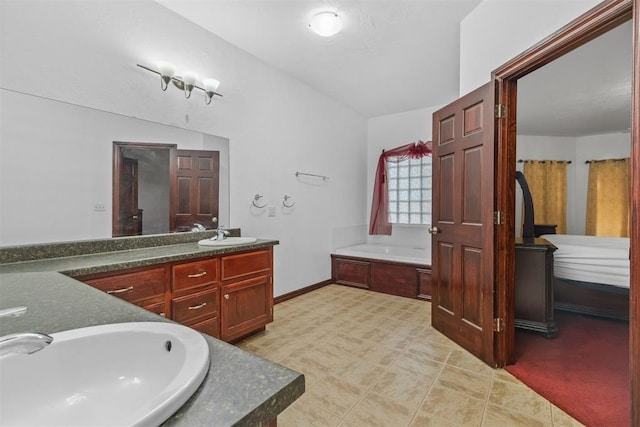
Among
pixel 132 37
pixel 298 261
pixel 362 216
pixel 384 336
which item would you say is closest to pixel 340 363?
pixel 384 336

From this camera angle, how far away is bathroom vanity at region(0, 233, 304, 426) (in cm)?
50

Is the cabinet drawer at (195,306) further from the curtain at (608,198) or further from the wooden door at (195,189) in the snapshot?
the curtain at (608,198)

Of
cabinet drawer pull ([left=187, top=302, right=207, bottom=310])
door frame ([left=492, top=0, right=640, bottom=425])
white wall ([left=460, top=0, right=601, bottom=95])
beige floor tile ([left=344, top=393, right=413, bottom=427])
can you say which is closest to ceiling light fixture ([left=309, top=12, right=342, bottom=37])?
white wall ([left=460, top=0, right=601, bottom=95])

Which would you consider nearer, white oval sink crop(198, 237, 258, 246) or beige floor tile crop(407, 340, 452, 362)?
beige floor tile crop(407, 340, 452, 362)

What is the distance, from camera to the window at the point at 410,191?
15.2ft

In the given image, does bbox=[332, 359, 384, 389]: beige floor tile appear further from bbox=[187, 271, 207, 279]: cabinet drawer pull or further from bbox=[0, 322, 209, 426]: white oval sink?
bbox=[0, 322, 209, 426]: white oval sink

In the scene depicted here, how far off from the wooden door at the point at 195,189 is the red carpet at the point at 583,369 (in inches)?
105

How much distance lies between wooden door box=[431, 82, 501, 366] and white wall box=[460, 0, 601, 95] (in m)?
0.22

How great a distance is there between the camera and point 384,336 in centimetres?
265

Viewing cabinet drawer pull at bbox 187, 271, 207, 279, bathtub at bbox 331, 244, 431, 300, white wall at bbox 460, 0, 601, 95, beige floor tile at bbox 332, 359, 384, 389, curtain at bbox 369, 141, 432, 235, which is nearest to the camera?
white wall at bbox 460, 0, 601, 95

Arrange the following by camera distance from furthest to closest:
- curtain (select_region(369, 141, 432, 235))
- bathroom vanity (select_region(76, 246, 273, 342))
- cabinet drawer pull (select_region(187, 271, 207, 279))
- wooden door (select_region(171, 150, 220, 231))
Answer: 1. curtain (select_region(369, 141, 432, 235))
2. wooden door (select_region(171, 150, 220, 231))
3. cabinet drawer pull (select_region(187, 271, 207, 279))
4. bathroom vanity (select_region(76, 246, 273, 342))

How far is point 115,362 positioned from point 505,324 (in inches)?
92.0

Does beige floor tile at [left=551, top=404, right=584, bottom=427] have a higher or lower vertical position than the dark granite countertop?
lower

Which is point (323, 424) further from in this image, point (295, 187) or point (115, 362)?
point (295, 187)
